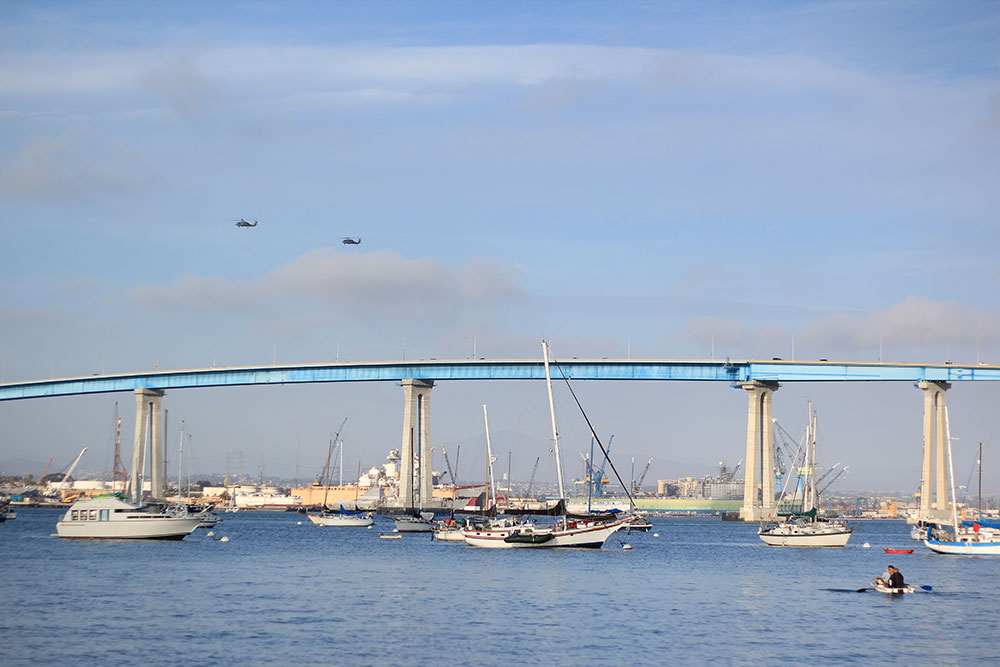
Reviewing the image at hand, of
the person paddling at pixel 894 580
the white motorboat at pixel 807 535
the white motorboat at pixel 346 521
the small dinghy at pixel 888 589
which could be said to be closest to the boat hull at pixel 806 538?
the white motorboat at pixel 807 535

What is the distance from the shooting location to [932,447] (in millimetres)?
172875

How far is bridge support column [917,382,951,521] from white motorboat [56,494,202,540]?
361 feet

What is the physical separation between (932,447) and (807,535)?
222ft

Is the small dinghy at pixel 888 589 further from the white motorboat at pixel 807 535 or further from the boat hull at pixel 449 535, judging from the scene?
the boat hull at pixel 449 535

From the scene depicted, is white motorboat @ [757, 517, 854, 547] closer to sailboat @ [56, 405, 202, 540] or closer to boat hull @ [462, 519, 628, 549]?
boat hull @ [462, 519, 628, 549]

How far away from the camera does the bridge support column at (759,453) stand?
17825 cm

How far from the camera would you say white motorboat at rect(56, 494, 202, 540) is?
324ft

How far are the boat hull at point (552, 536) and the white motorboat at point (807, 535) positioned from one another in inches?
936

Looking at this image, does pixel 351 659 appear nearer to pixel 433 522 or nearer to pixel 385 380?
pixel 433 522

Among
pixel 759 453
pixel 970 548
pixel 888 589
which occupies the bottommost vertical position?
pixel 970 548

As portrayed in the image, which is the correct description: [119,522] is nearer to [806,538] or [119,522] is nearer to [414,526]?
[414,526]

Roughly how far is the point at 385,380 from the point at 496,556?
10117 centimetres

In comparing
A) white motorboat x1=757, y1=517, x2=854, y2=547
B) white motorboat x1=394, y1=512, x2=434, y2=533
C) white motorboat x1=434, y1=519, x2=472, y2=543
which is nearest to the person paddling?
white motorboat x1=757, y1=517, x2=854, y2=547

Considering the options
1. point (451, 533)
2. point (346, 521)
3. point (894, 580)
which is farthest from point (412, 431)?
point (894, 580)
